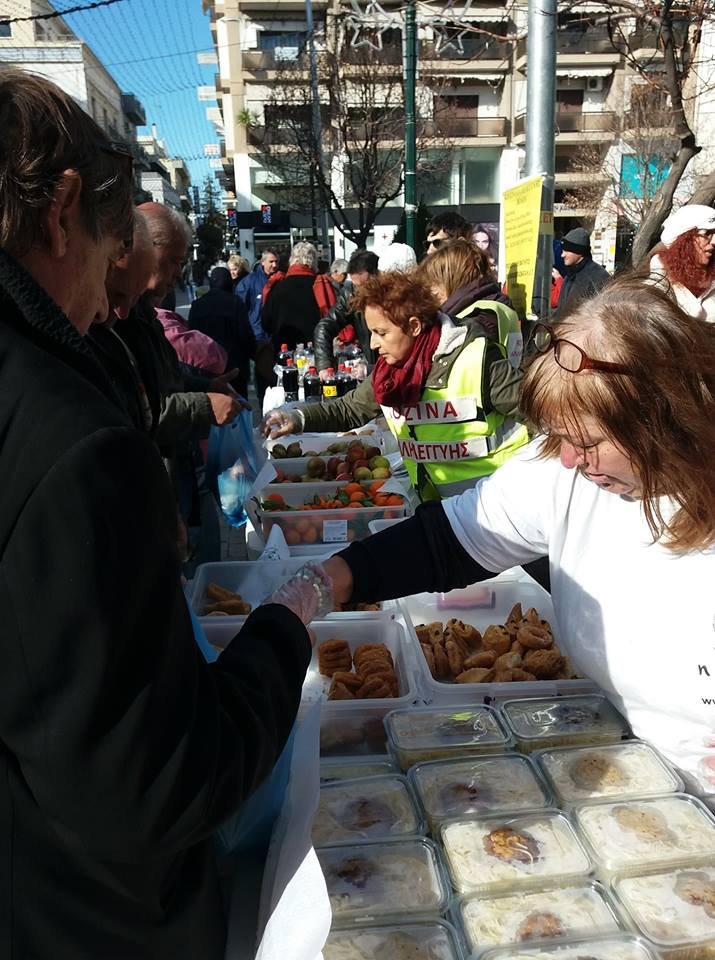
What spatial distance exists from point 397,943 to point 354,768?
1.40 feet

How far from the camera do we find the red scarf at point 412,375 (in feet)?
9.93

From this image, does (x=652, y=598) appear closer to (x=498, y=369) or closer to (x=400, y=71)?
(x=498, y=369)

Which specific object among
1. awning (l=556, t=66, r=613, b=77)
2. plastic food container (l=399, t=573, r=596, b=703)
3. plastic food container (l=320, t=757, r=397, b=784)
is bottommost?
plastic food container (l=399, t=573, r=596, b=703)

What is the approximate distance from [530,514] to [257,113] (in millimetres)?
38239

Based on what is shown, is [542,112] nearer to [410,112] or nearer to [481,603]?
[481,603]

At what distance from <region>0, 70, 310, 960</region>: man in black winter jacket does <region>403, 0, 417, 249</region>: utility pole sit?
7974 mm

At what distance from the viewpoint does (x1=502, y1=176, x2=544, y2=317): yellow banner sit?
423cm

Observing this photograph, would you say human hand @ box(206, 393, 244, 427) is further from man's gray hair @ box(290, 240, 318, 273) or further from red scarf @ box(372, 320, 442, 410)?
man's gray hair @ box(290, 240, 318, 273)

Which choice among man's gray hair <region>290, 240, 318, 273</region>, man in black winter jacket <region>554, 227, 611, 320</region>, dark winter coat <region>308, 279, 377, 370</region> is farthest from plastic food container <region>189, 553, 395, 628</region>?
man's gray hair <region>290, 240, 318, 273</region>

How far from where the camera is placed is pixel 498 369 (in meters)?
3.02

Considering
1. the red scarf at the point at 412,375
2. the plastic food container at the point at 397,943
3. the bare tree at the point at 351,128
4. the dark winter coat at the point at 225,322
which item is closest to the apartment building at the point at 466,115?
the bare tree at the point at 351,128

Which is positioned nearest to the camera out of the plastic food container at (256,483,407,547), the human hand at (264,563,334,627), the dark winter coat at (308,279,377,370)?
the human hand at (264,563,334,627)

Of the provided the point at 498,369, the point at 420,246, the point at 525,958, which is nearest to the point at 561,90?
the point at 420,246

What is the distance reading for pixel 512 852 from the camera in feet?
4.07
